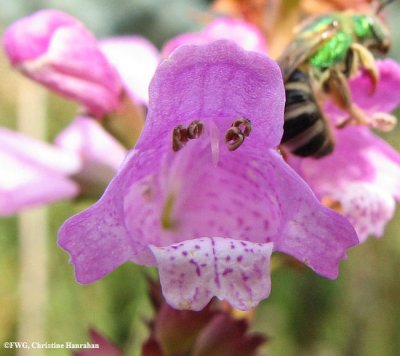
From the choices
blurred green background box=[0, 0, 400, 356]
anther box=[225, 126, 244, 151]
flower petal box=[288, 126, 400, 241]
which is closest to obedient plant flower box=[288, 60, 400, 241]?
flower petal box=[288, 126, 400, 241]

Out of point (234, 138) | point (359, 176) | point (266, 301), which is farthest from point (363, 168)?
point (266, 301)

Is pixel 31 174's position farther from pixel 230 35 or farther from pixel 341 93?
pixel 341 93

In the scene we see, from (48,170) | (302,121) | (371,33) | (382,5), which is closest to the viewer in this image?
(302,121)

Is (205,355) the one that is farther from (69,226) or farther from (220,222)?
Result: (69,226)

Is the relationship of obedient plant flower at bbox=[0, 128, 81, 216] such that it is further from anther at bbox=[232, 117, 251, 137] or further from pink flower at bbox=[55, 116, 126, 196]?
anther at bbox=[232, 117, 251, 137]

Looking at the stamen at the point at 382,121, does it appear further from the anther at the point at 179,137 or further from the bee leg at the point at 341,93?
the anther at the point at 179,137

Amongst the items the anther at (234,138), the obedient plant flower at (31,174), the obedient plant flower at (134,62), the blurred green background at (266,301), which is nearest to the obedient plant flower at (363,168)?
the anther at (234,138)
